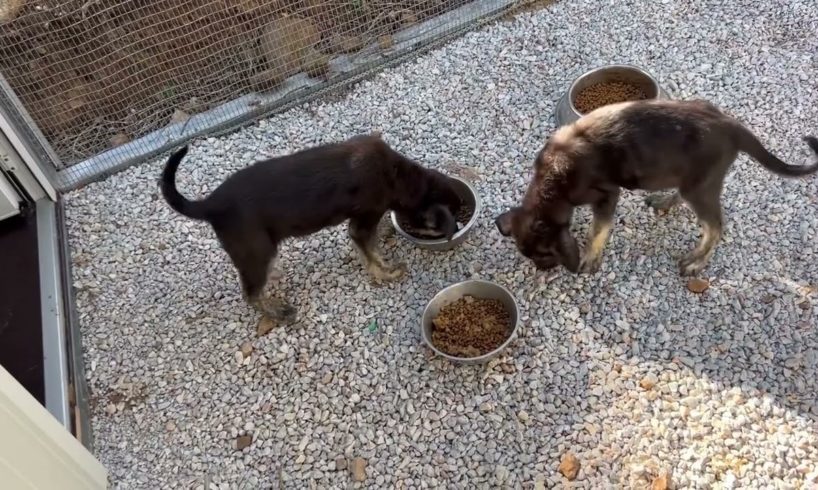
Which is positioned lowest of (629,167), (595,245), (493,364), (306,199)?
(493,364)

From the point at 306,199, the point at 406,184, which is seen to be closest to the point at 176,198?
the point at 306,199

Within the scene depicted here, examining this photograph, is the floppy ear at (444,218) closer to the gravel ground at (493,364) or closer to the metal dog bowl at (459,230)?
Result: the metal dog bowl at (459,230)

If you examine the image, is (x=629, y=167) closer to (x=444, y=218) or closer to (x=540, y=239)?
(x=540, y=239)

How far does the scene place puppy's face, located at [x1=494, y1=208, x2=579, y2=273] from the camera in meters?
4.29

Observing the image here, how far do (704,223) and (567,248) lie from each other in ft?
2.69

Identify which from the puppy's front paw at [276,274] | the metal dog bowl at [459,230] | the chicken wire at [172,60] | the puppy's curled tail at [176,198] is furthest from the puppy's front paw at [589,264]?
the chicken wire at [172,60]

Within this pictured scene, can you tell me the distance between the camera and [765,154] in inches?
162

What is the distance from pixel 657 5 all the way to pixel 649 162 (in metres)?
2.78

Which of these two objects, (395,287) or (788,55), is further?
(788,55)

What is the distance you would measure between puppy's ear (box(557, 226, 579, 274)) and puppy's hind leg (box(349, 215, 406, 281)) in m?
1.03

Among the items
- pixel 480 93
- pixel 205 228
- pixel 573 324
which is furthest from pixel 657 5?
pixel 205 228

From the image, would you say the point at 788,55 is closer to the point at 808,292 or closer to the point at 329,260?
the point at 808,292

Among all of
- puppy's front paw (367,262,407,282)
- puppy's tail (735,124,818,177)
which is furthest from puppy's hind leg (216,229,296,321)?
puppy's tail (735,124,818,177)

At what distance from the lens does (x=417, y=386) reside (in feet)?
14.0
